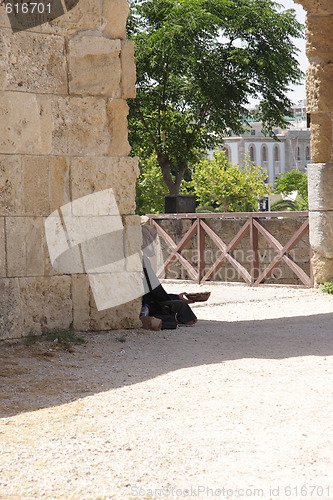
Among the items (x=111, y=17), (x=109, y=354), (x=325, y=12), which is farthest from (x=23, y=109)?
(x=325, y=12)

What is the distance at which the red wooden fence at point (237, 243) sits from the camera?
32.0 ft

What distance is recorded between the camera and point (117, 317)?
5.95 meters

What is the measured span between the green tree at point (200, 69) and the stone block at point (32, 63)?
15695 mm

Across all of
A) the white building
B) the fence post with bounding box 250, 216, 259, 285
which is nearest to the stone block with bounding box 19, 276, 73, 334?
the fence post with bounding box 250, 216, 259, 285

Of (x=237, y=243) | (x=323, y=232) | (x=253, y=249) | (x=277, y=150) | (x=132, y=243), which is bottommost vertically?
(x=253, y=249)

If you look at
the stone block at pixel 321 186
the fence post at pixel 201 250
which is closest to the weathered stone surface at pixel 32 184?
the stone block at pixel 321 186

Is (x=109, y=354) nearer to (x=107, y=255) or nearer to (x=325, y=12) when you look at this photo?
(x=107, y=255)

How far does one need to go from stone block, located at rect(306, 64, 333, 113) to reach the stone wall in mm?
2253

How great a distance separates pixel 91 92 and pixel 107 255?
1.46 meters

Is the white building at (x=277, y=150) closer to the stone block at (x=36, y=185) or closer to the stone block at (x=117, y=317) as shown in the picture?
the stone block at (x=117, y=317)

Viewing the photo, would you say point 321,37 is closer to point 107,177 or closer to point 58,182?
point 107,177

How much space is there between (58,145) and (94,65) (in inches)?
→ 31.7

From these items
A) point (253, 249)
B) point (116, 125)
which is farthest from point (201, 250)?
point (116, 125)

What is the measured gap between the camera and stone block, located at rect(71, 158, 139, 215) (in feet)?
18.8
